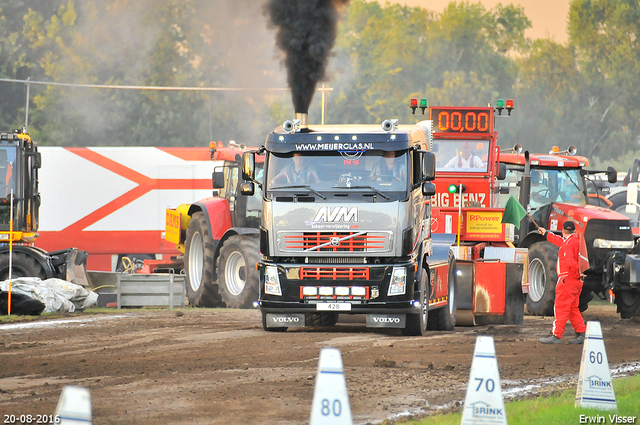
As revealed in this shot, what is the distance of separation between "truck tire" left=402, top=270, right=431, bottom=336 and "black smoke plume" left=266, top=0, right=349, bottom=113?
483 centimetres

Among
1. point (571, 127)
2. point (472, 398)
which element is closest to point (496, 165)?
point (472, 398)

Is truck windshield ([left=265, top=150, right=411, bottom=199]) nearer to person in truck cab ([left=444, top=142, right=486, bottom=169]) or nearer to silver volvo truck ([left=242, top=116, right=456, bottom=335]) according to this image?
silver volvo truck ([left=242, top=116, right=456, bottom=335])

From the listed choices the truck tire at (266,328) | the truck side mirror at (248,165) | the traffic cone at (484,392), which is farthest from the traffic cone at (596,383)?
the truck side mirror at (248,165)

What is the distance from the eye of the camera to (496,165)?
18828 millimetres

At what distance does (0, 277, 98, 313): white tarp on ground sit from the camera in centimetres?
1766

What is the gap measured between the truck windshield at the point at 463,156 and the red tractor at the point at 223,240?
3.65 metres

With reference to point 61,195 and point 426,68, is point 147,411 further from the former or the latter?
point 426,68

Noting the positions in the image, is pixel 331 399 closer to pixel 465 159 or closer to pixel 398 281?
pixel 398 281

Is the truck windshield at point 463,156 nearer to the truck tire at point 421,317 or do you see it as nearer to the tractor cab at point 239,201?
the tractor cab at point 239,201

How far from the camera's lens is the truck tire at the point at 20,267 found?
18.7m

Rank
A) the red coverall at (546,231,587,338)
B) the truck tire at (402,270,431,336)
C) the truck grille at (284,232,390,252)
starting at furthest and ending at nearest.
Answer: the truck tire at (402,270,431,336), the truck grille at (284,232,390,252), the red coverall at (546,231,587,338)

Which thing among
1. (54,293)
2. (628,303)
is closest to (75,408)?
(54,293)

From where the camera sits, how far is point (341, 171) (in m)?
13.9

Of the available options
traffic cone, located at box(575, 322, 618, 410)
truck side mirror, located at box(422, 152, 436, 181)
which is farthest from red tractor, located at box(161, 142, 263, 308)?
traffic cone, located at box(575, 322, 618, 410)
